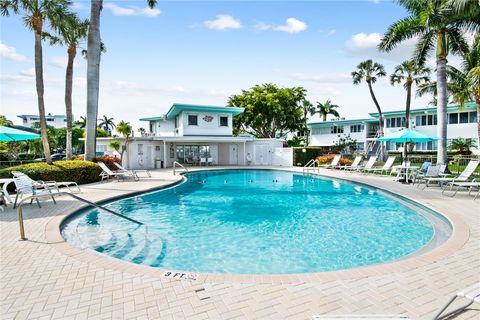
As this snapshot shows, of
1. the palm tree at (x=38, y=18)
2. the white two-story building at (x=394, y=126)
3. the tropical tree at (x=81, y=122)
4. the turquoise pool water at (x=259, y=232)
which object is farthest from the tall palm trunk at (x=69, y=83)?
the tropical tree at (x=81, y=122)

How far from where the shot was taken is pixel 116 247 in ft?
20.3

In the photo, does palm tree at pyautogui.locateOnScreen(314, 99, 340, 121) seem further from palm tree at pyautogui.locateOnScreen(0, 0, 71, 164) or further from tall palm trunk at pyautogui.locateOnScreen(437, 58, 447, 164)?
palm tree at pyautogui.locateOnScreen(0, 0, 71, 164)

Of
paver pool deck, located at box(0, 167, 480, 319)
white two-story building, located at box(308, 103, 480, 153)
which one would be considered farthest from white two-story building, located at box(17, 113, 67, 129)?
paver pool deck, located at box(0, 167, 480, 319)

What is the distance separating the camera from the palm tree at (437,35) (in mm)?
13797

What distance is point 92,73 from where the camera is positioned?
16734mm

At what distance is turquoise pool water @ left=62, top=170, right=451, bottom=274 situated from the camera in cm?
565

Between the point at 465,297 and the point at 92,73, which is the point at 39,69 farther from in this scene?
the point at 465,297

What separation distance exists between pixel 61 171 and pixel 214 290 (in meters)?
12.7

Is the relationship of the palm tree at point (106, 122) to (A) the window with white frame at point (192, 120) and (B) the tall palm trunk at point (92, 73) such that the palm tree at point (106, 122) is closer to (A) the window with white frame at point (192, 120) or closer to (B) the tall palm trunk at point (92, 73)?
(A) the window with white frame at point (192, 120)

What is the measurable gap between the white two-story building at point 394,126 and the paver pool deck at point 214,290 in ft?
83.9

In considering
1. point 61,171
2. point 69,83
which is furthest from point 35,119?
point 61,171

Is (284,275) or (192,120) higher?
(192,120)

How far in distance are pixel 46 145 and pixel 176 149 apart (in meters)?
12.8

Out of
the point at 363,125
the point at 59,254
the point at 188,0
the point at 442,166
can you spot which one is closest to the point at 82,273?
the point at 59,254
